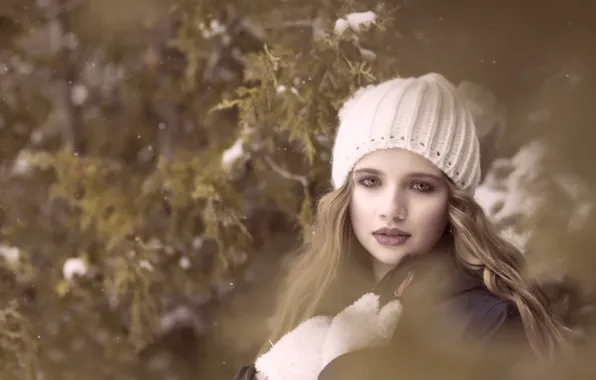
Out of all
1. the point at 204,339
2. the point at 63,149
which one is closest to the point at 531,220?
the point at 204,339

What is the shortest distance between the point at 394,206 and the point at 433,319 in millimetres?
130

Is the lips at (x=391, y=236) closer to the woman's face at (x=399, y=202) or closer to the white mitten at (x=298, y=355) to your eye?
the woman's face at (x=399, y=202)

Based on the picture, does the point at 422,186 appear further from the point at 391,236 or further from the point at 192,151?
the point at 192,151

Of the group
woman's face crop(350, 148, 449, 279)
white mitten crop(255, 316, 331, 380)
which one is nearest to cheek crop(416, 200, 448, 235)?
woman's face crop(350, 148, 449, 279)

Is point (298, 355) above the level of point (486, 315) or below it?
below

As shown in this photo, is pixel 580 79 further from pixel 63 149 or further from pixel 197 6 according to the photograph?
pixel 63 149

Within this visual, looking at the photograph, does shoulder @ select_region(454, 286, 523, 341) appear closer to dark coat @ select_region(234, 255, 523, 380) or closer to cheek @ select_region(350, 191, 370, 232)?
dark coat @ select_region(234, 255, 523, 380)

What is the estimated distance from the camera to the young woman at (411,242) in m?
0.68

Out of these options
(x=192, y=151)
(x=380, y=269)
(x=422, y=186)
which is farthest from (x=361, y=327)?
(x=192, y=151)

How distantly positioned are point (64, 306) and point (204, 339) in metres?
0.20

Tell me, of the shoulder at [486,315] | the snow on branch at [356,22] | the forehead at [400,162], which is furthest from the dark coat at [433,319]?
the snow on branch at [356,22]

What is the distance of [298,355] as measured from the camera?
0.74 metres

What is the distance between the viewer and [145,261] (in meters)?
0.82

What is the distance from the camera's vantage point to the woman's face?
69 centimetres
